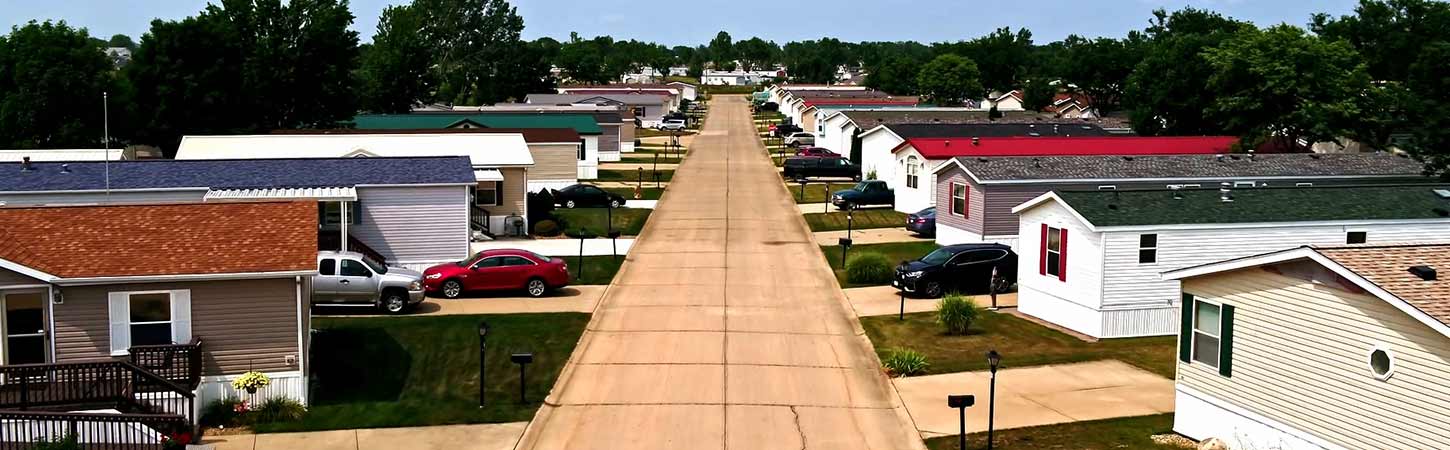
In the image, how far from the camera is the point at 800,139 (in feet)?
327

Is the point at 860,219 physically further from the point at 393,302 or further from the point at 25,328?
the point at 25,328

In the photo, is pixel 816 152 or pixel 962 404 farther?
pixel 816 152

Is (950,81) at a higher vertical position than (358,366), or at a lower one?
higher

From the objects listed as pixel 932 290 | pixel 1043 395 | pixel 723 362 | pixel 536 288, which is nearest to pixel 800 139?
pixel 932 290

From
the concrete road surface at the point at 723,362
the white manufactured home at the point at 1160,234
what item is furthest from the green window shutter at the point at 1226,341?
the white manufactured home at the point at 1160,234

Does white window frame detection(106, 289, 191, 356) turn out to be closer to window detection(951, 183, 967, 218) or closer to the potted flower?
the potted flower

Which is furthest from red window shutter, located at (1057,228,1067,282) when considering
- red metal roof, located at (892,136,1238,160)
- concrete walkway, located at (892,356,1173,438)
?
red metal roof, located at (892,136,1238,160)

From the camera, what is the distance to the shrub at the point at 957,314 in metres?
31.0

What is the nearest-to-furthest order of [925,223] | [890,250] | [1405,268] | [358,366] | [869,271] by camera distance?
[1405,268] → [358,366] → [869,271] → [890,250] → [925,223]

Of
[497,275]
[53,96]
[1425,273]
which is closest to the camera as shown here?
[1425,273]

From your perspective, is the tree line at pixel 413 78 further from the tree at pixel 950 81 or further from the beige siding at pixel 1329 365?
the beige siding at pixel 1329 365

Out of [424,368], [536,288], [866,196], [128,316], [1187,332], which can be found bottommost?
[424,368]

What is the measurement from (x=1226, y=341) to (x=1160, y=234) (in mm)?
10241

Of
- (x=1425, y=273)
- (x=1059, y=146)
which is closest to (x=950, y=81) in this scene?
(x=1059, y=146)
